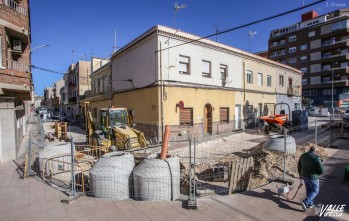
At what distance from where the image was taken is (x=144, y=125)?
53.1 ft

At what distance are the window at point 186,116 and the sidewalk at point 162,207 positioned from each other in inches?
383

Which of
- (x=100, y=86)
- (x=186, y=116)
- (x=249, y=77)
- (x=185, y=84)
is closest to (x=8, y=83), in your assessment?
(x=185, y=84)

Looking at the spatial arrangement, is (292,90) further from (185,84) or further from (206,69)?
(185,84)

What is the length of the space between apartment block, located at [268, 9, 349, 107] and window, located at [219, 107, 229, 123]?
3598 cm

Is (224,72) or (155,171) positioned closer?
(155,171)

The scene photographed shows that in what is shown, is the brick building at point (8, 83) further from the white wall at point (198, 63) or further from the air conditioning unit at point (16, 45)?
the white wall at point (198, 63)

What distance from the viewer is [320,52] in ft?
149

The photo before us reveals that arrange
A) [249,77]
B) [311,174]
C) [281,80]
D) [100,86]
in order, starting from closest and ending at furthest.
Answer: [311,174] < [249,77] < [100,86] < [281,80]

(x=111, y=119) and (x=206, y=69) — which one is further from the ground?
(x=206, y=69)

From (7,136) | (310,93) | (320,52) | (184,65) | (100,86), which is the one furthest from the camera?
(310,93)

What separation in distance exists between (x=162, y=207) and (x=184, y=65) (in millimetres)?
12701

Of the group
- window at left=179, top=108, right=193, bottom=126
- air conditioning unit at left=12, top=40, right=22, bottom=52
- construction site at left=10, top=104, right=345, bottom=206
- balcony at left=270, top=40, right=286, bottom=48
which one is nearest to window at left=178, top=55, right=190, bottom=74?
window at left=179, top=108, right=193, bottom=126

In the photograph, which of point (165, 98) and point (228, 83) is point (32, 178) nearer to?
point (165, 98)

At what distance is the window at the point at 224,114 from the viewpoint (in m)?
19.0
